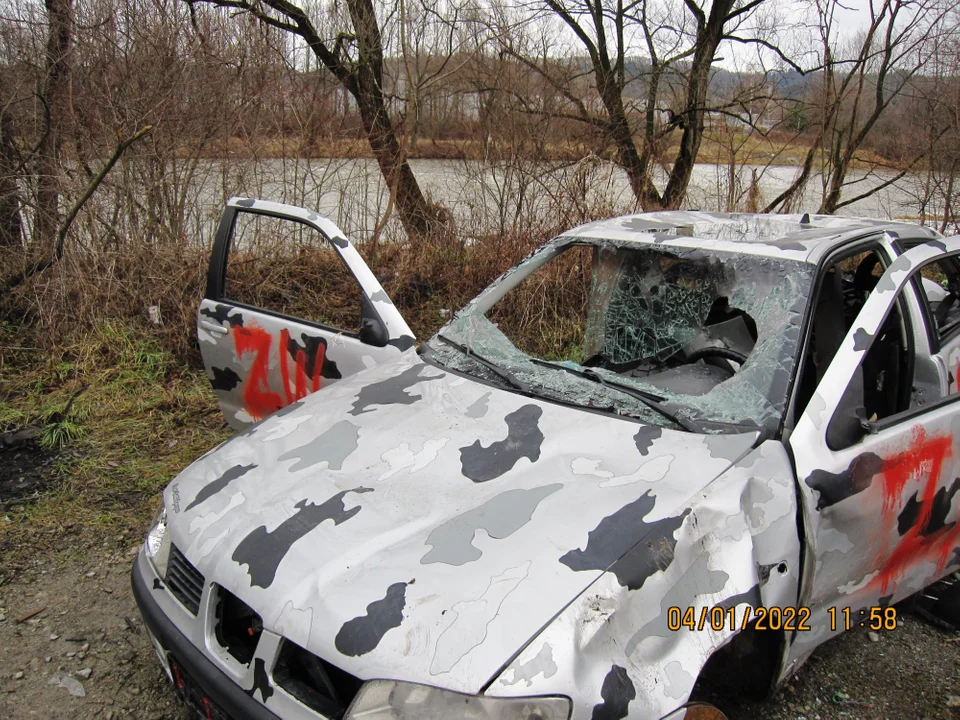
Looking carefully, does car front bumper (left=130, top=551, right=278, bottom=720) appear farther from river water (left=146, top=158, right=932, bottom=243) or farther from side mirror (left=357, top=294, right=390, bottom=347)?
river water (left=146, top=158, right=932, bottom=243)

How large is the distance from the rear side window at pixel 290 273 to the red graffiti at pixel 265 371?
7.94ft

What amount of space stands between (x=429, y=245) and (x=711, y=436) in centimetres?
487

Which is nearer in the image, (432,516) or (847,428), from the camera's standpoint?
(432,516)

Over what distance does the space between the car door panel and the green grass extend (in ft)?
9.72

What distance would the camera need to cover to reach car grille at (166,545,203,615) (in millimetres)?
2164

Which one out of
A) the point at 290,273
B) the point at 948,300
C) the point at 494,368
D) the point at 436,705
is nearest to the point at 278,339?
the point at 494,368

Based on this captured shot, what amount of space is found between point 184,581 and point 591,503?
1.19m

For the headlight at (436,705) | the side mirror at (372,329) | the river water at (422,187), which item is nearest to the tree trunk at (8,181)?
the river water at (422,187)

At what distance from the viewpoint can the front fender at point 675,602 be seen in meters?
1.67

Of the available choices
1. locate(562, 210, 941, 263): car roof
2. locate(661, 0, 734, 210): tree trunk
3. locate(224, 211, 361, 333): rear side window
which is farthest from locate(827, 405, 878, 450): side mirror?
locate(661, 0, 734, 210): tree trunk

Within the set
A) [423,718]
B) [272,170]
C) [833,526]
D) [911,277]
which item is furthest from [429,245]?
[423,718]

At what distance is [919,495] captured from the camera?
2492mm

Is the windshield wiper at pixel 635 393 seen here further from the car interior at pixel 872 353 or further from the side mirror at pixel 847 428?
the car interior at pixel 872 353

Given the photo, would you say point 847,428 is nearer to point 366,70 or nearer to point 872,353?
point 872,353
